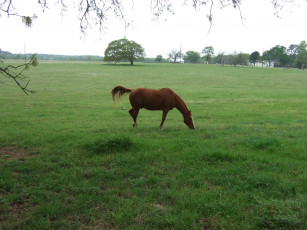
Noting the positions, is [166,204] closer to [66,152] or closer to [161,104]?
[66,152]

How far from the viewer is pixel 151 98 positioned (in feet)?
31.0

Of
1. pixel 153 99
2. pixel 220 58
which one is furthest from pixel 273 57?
pixel 153 99

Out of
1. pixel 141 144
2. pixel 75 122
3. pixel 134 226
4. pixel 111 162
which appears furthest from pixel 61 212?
pixel 75 122

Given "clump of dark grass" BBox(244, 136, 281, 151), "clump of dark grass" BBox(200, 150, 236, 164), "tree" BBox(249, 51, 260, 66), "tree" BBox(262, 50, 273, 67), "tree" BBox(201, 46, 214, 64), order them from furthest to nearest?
1. "tree" BBox(201, 46, 214, 64)
2. "tree" BBox(262, 50, 273, 67)
3. "tree" BBox(249, 51, 260, 66)
4. "clump of dark grass" BBox(244, 136, 281, 151)
5. "clump of dark grass" BBox(200, 150, 236, 164)

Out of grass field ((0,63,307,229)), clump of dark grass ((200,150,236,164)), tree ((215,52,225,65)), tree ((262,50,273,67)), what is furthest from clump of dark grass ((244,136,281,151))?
tree ((215,52,225,65))

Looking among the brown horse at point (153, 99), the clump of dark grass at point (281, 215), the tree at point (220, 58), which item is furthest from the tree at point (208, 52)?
the clump of dark grass at point (281, 215)

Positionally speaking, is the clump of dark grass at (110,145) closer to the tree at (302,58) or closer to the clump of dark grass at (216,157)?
the clump of dark grass at (216,157)

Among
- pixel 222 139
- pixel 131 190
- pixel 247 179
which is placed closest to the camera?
pixel 131 190

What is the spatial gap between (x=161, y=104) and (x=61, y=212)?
20.5ft

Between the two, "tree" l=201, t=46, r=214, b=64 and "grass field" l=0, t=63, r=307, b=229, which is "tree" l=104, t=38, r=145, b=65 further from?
"grass field" l=0, t=63, r=307, b=229

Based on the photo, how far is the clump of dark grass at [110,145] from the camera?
21.8 ft

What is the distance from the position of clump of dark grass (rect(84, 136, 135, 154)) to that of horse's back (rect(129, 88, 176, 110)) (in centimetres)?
263

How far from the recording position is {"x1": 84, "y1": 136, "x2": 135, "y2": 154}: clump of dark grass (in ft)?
21.8

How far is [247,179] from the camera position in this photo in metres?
5.07
